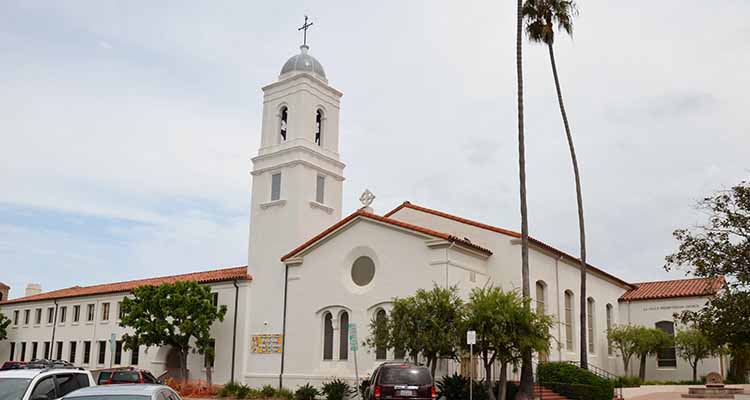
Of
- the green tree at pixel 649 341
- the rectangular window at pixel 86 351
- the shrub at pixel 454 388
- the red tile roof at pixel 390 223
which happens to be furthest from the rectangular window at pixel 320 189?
the rectangular window at pixel 86 351

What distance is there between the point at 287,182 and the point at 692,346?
22.4 metres

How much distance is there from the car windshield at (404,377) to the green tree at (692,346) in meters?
20.9

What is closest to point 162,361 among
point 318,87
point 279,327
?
point 279,327

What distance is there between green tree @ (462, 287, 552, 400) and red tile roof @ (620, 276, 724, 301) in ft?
60.5

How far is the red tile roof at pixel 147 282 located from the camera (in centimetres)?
3866

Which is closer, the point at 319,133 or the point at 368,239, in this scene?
the point at 368,239

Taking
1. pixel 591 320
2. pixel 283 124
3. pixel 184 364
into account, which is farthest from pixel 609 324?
pixel 184 364

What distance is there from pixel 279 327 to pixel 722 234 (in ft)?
68.0

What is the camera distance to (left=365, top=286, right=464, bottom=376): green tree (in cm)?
2478

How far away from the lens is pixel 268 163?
37.9m

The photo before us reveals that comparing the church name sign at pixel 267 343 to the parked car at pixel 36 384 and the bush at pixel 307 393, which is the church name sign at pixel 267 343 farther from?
the parked car at pixel 36 384

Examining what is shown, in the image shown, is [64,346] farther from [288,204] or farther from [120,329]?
[288,204]

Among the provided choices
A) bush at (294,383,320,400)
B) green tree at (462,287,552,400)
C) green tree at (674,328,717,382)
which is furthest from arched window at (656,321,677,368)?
bush at (294,383,320,400)

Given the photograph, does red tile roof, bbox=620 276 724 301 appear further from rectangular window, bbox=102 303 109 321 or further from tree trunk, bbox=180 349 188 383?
rectangular window, bbox=102 303 109 321
